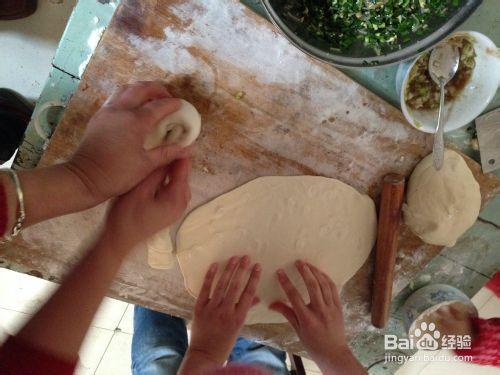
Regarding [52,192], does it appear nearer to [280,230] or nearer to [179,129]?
[179,129]

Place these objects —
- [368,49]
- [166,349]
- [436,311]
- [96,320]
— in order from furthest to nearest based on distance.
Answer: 1. [96,320]
2. [166,349]
3. [436,311]
4. [368,49]

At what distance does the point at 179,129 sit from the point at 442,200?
78 cm

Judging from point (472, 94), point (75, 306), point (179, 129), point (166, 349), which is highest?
point (472, 94)

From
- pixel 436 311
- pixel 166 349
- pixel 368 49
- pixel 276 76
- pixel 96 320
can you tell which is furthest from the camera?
pixel 96 320

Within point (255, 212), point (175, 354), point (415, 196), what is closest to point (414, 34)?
point (415, 196)

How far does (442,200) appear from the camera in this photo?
1.19m

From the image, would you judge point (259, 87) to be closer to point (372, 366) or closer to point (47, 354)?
point (47, 354)

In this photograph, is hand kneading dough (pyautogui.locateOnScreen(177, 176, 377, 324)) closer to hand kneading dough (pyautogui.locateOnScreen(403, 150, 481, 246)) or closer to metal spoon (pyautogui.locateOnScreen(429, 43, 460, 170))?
hand kneading dough (pyautogui.locateOnScreen(403, 150, 481, 246))

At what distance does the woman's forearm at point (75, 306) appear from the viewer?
2.32ft

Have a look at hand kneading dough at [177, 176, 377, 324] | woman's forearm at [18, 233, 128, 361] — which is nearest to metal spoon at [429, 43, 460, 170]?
hand kneading dough at [177, 176, 377, 324]

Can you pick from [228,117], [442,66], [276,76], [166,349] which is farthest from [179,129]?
[166,349]

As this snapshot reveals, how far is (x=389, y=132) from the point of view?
1.19 metres

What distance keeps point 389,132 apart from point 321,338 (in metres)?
0.67

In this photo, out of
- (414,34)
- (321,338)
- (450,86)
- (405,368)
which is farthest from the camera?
(405,368)
